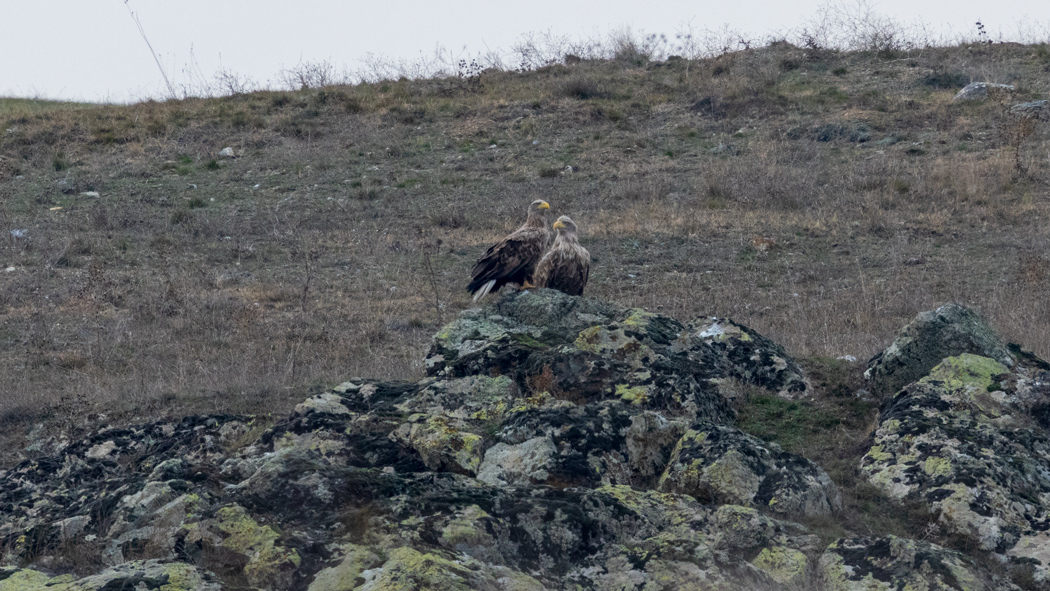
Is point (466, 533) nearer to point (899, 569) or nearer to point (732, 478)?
point (732, 478)

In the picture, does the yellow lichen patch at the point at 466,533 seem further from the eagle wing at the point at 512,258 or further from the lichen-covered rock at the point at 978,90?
the lichen-covered rock at the point at 978,90

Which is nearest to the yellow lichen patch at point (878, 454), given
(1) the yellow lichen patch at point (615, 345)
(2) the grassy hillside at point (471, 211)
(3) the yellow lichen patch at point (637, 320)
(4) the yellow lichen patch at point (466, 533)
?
(1) the yellow lichen patch at point (615, 345)

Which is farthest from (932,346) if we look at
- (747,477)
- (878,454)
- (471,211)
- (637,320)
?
(471,211)

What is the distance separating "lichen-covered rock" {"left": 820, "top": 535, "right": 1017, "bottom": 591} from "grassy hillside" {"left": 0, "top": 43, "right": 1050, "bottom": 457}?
358cm

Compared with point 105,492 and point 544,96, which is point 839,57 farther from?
point 105,492

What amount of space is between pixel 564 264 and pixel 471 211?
6.87 m

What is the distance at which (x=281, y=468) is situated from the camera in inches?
121

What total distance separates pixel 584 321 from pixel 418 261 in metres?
6.37

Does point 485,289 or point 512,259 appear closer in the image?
point 512,259

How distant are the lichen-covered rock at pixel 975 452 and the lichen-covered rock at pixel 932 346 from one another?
21 centimetres

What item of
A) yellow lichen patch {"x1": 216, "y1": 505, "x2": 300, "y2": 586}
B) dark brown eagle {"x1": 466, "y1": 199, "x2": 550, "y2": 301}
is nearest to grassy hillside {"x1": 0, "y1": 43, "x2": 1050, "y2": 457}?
dark brown eagle {"x1": 466, "y1": 199, "x2": 550, "y2": 301}

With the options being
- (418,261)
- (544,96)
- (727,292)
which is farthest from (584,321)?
(544,96)

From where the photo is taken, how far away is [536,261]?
7352 millimetres

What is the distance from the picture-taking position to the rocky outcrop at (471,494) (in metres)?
2.65
